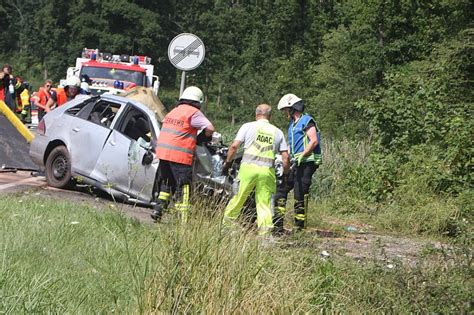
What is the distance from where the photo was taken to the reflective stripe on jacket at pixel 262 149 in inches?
354

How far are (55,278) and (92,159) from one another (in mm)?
6344

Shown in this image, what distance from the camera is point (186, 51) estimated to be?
44.8 ft

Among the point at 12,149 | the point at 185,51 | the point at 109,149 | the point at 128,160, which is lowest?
the point at 12,149

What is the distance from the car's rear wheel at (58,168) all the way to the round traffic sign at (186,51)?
259 cm

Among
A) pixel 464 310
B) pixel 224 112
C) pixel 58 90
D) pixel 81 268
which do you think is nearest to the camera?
pixel 464 310

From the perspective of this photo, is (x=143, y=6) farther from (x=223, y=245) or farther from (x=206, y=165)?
(x=223, y=245)

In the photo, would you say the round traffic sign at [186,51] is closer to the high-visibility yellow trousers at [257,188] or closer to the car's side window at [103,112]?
the car's side window at [103,112]

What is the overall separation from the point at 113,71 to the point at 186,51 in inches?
360

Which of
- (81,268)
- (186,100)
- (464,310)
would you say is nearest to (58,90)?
(186,100)

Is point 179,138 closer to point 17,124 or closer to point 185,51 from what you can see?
point 185,51

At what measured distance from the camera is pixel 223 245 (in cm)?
588

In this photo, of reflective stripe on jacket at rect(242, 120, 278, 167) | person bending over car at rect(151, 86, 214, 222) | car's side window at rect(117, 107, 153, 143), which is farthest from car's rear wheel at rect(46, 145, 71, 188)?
reflective stripe on jacket at rect(242, 120, 278, 167)

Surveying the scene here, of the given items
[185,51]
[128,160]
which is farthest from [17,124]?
[128,160]

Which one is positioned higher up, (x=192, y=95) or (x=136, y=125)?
(x=192, y=95)
